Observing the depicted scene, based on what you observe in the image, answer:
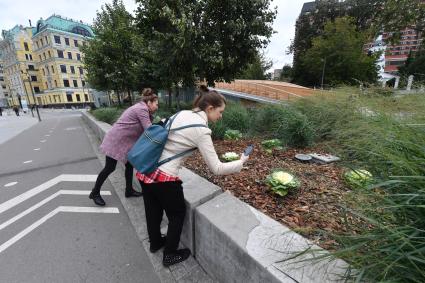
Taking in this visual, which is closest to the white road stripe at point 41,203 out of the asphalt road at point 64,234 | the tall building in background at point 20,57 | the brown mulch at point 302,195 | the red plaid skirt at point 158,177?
the asphalt road at point 64,234

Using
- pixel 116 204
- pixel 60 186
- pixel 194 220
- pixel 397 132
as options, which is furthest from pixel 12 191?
pixel 397 132

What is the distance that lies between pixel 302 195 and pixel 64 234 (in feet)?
9.77

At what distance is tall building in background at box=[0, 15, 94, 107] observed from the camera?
44688 mm

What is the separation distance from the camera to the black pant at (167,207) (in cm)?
192

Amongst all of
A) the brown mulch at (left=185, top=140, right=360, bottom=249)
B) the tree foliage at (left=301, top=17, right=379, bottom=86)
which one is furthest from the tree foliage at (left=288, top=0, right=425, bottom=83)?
the brown mulch at (left=185, top=140, right=360, bottom=249)

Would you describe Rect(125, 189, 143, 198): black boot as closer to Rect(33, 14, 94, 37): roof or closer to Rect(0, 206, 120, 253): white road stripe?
Rect(0, 206, 120, 253): white road stripe

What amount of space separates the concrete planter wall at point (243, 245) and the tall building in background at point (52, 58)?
50.4 m

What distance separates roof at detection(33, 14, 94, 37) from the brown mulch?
168 feet

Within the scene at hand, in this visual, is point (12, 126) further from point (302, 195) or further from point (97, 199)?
point (302, 195)

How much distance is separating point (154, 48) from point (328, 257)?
283 inches

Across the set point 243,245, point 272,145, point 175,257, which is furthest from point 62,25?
point 243,245

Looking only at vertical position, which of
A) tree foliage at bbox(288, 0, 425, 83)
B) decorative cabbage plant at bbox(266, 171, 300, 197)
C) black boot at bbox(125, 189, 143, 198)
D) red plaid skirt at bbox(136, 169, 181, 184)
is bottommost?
black boot at bbox(125, 189, 143, 198)

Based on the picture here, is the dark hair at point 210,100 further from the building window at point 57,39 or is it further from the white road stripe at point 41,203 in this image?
the building window at point 57,39

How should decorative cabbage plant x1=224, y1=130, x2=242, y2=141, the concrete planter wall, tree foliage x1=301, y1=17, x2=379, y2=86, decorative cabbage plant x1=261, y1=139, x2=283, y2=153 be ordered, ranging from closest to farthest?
the concrete planter wall, decorative cabbage plant x1=261, y1=139, x2=283, y2=153, decorative cabbage plant x1=224, y1=130, x2=242, y2=141, tree foliage x1=301, y1=17, x2=379, y2=86
